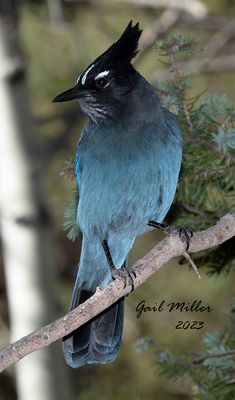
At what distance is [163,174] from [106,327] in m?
0.67

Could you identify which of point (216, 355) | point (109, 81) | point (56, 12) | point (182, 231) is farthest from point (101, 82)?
point (56, 12)

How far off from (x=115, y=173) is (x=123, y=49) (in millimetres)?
514

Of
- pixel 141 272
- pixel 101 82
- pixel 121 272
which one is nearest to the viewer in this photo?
pixel 141 272

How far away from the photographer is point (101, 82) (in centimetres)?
334

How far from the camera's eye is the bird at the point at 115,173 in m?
3.13

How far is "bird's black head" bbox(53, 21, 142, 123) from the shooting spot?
3.25 meters

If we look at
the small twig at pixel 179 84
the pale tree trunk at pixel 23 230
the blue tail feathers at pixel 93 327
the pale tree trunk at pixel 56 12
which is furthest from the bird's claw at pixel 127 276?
the pale tree trunk at pixel 56 12

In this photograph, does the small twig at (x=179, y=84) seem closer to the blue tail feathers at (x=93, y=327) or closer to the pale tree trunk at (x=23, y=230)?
the blue tail feathers at (x=93, y=327)

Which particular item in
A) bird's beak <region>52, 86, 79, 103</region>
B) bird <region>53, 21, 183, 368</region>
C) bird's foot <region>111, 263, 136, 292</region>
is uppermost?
bird's beak <region>52, 86, 79, 103</region>

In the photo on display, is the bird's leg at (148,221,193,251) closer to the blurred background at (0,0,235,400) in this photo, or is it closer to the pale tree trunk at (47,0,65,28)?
the blurred background at (0,0,235,400)

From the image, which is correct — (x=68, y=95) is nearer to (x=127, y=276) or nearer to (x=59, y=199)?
(x=127, y=276)

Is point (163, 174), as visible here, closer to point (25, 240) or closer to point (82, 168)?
point (82, 168)

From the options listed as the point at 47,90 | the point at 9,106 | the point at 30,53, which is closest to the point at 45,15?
the point at 30,53

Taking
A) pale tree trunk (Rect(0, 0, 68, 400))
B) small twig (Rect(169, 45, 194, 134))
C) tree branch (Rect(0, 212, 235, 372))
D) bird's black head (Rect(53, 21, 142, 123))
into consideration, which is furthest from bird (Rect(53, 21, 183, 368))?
pale tree trunk (Rect(0, 0, 68, 400))
